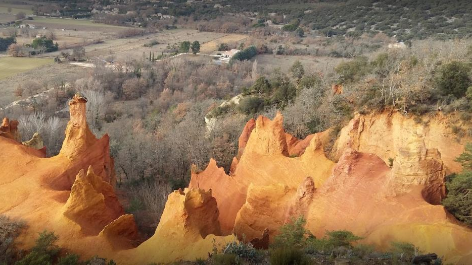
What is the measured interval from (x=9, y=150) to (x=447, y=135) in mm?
20873

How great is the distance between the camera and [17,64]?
3083 inches

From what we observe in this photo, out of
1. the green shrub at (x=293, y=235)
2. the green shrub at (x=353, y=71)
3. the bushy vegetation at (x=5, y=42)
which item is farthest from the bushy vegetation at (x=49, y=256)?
the bushy vegetation at (x=5, y=42)

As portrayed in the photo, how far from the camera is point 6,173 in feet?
62.3

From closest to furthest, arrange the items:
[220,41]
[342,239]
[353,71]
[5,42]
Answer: [342,239] → [353,71] → [5,42] → [220,41]

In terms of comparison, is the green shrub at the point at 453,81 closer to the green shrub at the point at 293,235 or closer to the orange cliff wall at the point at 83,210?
the green shrub at the point at 293,235

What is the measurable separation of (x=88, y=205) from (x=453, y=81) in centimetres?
1920

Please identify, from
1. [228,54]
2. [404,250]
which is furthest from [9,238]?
[228,54]

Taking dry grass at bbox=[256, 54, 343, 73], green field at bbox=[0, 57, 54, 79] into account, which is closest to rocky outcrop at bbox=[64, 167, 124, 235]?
dry grass at bbox=[256, 54, 343, 73]

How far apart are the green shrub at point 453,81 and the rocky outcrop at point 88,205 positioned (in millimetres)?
17918

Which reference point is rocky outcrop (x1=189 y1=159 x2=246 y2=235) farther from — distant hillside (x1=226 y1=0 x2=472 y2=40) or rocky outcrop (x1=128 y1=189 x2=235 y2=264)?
distant hillside (x1=226 y1=0 x2=472 y2=40)

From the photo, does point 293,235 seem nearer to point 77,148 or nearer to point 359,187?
point 359,187

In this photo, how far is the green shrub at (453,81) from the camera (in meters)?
22.5

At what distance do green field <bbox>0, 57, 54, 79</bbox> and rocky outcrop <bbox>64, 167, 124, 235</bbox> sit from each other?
6339cm

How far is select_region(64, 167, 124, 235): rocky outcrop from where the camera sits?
16.0 meters
